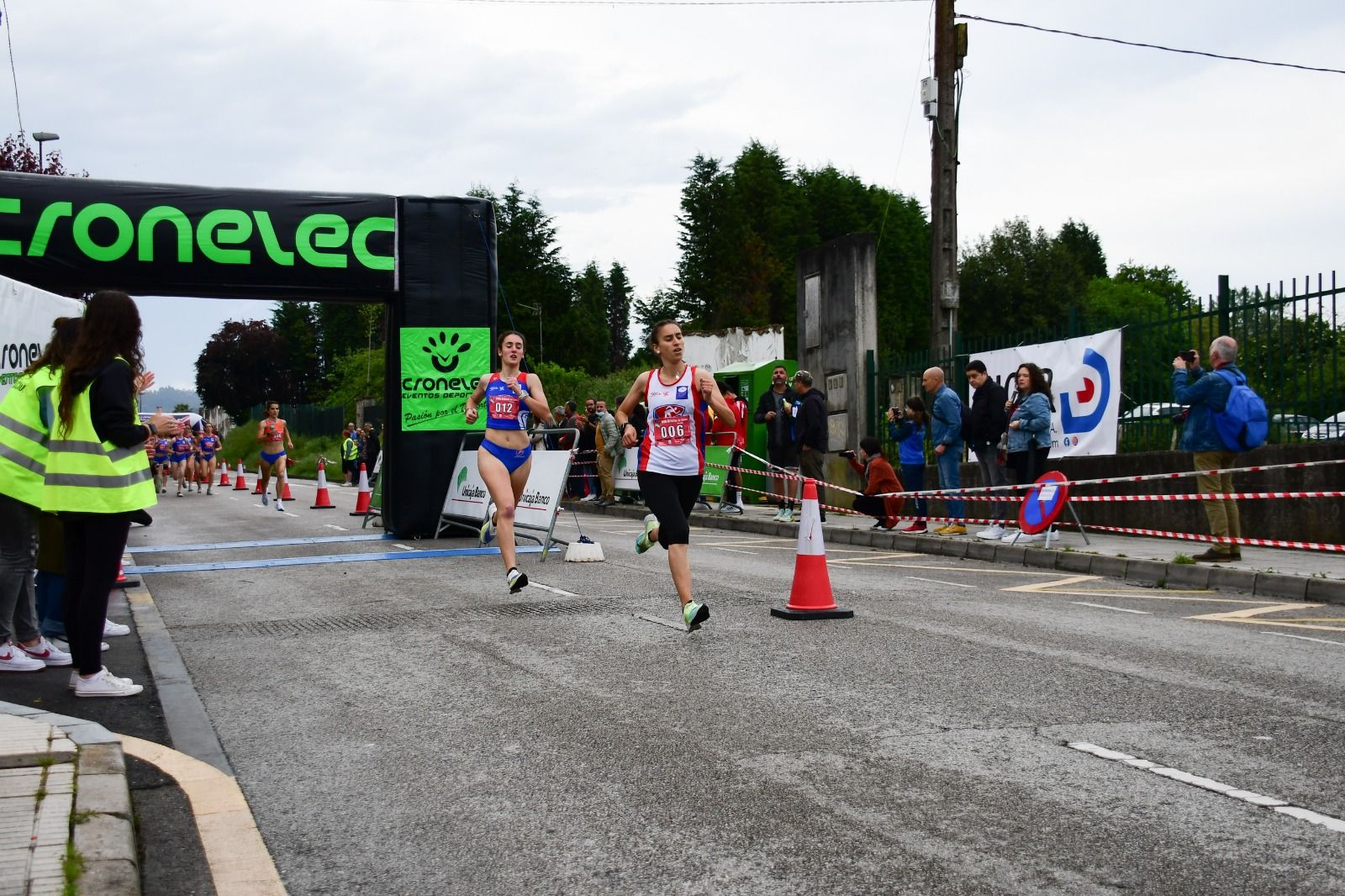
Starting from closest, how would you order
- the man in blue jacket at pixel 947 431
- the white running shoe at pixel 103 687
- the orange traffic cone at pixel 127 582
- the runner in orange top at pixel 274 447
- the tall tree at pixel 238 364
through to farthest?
1. the white running shoe at pixel 103 687
2. the orange traffic cone at pixel 127 582
3. the man in blue jacket at pixel 947 431
4. the runner in orange top at pixel 274 447
5. the tall tree at pixel 238 364

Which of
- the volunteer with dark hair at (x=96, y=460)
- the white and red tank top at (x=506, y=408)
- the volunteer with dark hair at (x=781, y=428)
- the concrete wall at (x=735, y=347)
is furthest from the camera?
the concrete wall at (x=735, y=347)

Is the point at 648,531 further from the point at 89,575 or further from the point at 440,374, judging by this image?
the point at 440,374

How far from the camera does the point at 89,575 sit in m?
5.90

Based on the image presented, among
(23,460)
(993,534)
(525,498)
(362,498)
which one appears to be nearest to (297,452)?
(362,498)

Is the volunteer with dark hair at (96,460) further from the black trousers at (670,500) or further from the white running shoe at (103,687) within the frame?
the black trousers at (670,500)

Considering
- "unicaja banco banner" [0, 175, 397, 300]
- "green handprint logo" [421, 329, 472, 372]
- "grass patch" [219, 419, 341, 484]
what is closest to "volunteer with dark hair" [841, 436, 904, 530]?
"green handprint logo" [421, 329, 472, 372]

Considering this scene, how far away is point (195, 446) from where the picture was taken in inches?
1342

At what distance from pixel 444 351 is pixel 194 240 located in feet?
10.1

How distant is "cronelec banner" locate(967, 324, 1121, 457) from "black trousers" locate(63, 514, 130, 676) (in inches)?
452

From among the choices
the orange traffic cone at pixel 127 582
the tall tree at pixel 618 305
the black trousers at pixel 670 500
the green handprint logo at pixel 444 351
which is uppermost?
the tall tree at pixel 618 305

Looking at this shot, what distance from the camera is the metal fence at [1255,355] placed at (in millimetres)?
12727

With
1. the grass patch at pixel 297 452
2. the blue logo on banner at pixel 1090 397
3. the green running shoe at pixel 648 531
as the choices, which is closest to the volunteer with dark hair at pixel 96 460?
the green running shoe at pixel 648 531

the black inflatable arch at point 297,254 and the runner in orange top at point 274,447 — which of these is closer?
the black inflatable arch at point 297,254

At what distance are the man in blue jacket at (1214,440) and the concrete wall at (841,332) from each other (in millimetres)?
9214
